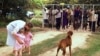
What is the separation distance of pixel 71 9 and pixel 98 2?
6.06m

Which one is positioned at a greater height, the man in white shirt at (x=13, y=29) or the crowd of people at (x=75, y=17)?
the man in white shirt at (x=13, y=29)

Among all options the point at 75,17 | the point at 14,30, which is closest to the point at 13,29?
the point at 14,30

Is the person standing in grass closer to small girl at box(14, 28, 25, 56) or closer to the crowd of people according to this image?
small girl at box(14, 28, 25, 56)

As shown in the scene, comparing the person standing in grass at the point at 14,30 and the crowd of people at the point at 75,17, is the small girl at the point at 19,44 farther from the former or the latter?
the crowd of people at the point at 75,17

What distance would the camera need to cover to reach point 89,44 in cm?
1619

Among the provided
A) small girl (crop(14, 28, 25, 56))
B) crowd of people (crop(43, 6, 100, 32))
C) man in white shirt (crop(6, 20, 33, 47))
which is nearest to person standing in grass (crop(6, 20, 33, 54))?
man in white shirt (crop(6, 20, 33, 47))

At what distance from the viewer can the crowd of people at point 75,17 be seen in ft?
81.4

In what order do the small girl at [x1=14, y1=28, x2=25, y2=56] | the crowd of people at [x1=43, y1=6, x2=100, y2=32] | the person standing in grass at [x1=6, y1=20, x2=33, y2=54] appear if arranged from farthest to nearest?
the crowd of people at [x1=43, y1=6, x2=100, y2=32] < the small girl at [x1=14, y1=28, x2=25, y2=56] < the person standing in grass at [x1=6, y1=20, x2=33, y2=54]

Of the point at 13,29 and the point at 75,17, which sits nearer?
the point at 13,29

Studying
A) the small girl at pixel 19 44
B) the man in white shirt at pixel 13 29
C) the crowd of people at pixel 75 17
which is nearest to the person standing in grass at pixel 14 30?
the man in white shirt at pixel 13 29

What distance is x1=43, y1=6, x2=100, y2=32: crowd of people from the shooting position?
81.4 ft

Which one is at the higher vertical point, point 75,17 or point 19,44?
point 19,44

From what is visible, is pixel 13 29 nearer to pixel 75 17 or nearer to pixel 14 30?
pixel 14 30

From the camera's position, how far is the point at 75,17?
2516 cm
